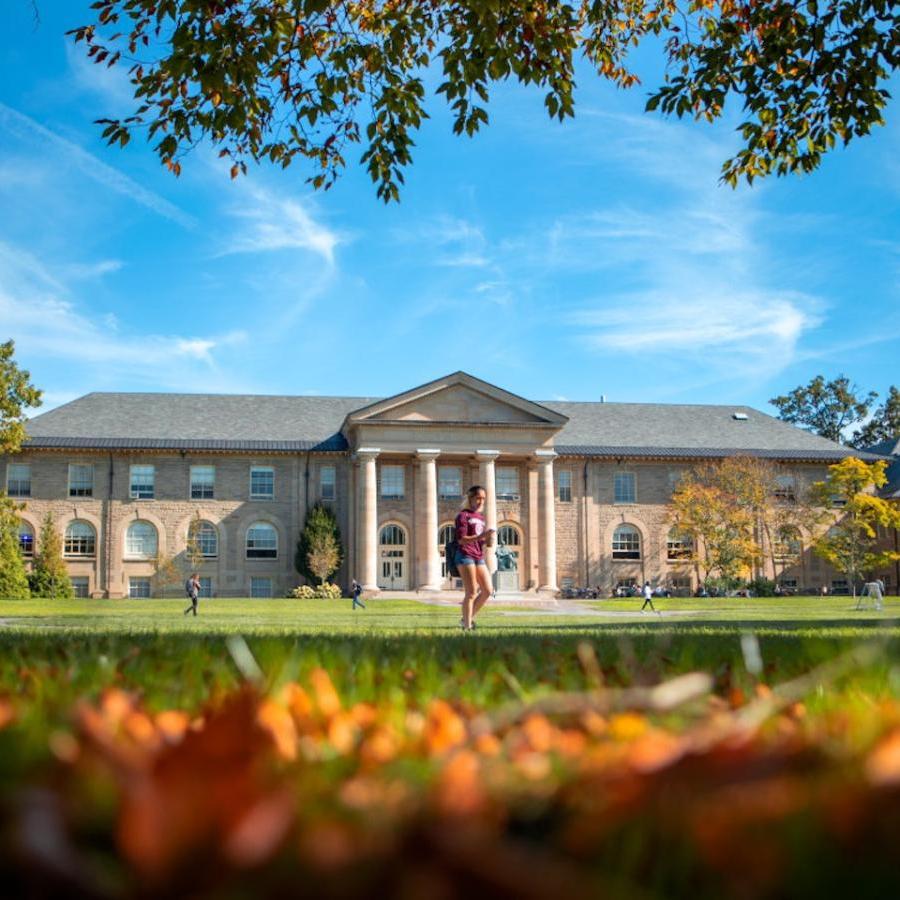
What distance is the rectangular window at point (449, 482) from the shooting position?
188 feet

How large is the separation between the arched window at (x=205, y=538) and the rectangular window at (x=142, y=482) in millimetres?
3066

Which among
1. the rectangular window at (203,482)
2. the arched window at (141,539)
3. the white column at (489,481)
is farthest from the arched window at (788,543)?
the arched window at (141,539)

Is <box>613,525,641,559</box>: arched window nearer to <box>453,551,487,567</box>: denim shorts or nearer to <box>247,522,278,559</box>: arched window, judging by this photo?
<box>247,522,278,559</box>: arched window

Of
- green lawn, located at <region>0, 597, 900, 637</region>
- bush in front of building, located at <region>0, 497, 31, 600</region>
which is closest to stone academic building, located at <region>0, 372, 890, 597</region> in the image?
bush in front of building, located at <region>0, 497, 31, 600</region>

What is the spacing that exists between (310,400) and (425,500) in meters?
12.5

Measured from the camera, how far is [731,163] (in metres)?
12.9

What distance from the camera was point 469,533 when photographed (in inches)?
548

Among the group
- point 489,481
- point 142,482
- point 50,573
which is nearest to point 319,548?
point 489,481

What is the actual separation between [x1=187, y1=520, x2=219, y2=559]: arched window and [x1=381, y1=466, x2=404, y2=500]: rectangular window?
969 cm

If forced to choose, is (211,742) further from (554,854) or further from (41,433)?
(41,433)

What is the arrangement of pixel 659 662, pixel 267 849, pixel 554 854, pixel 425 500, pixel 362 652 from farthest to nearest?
pixel 425 500
pixel 362 652
pixel 659 662
pixel 554 854
pixel 267 849

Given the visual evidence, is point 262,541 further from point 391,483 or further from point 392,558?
point 391,483

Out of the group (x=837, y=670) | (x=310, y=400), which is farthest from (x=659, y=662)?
(x=310, y=400)

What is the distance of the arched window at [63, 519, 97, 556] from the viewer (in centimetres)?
5494
